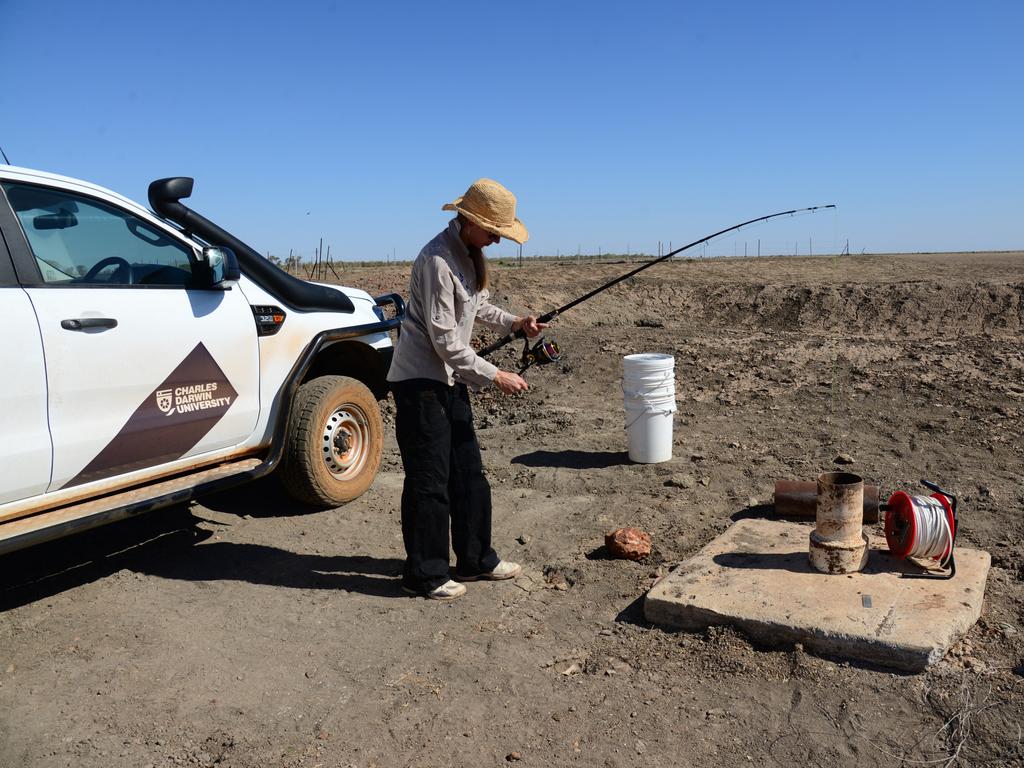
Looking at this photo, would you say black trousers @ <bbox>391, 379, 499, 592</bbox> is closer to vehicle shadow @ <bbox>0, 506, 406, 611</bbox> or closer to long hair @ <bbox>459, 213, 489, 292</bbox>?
vehicle shadow @ <bbox>0, 506, 406, 611</bbox>

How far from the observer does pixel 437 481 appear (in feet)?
15.0

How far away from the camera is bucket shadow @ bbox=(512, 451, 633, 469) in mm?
Answer: 7406

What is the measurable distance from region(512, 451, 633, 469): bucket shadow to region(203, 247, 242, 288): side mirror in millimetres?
3223

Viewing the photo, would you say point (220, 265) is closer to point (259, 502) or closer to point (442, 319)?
point (442, 319)

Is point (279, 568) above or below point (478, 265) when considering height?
below

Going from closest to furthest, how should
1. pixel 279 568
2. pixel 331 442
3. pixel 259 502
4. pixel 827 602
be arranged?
1. pixel 827 602
2. pixel 279 568
3. pixel 331 442
4. pixel 259 502

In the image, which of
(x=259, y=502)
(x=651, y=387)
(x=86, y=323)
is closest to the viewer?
(x=86, y=323)

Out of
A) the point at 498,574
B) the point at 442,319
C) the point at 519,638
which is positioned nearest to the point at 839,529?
the point at 519,638

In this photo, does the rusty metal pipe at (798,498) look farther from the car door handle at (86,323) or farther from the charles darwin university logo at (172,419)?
the car door handle at (86,323)

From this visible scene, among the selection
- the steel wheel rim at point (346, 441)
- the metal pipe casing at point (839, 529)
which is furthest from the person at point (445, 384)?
the metal pipe casing at point (839, 529)

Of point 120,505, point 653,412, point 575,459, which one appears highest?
point 653,412

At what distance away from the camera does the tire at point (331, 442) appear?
563cm

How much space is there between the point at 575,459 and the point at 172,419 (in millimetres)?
3722

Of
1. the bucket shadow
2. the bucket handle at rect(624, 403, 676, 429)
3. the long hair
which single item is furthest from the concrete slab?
the bucket shadow
